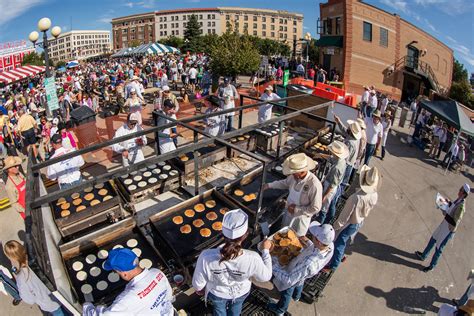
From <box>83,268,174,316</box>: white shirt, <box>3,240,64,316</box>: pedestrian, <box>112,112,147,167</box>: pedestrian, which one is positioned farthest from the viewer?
<box>112,112,147,167</box>: pedestrian

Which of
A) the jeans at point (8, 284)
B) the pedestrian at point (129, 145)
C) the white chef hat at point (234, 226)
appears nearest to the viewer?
the white chef hat at point (234, 226)

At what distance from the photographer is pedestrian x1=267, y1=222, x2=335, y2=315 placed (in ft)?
11.0

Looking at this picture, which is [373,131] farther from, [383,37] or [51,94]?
[383,37]

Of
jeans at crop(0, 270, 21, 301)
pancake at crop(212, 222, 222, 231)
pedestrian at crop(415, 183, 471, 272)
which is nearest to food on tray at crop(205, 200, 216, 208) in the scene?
pancake at crop(212, 222, 222, 231)

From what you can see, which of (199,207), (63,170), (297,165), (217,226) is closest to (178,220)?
(199,207)

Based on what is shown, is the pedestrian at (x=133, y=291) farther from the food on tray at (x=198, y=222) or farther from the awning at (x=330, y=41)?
the awning at (x=330, y=41)

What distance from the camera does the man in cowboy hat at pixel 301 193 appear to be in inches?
165

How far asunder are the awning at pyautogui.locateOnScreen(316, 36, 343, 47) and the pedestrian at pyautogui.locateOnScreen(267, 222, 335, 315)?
30315mm

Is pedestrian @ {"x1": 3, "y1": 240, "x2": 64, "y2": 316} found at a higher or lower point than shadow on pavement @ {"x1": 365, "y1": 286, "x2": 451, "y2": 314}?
higher

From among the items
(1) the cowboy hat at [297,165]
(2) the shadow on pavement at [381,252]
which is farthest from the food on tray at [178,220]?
(2) the shadow on pavement at [381,252]

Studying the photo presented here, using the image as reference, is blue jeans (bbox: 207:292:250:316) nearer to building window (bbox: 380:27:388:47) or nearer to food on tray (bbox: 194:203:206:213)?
food on tray (bbox: 194:203:206:213)

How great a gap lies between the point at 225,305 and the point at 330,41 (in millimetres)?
32435

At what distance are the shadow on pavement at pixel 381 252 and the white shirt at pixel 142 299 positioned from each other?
420cm

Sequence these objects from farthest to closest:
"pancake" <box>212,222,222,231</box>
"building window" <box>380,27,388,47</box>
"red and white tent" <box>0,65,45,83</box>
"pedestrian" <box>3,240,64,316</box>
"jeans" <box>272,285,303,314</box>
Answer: "building window" <box>380,27,388,47</box> < "red and white tent" <box>0,65,45,83</box> < "pancake" <box>212,222,222,231</box> < "jeans" <box>272,285,303,314</box> < "pedestrian" <box>3,240,64,316</box>
